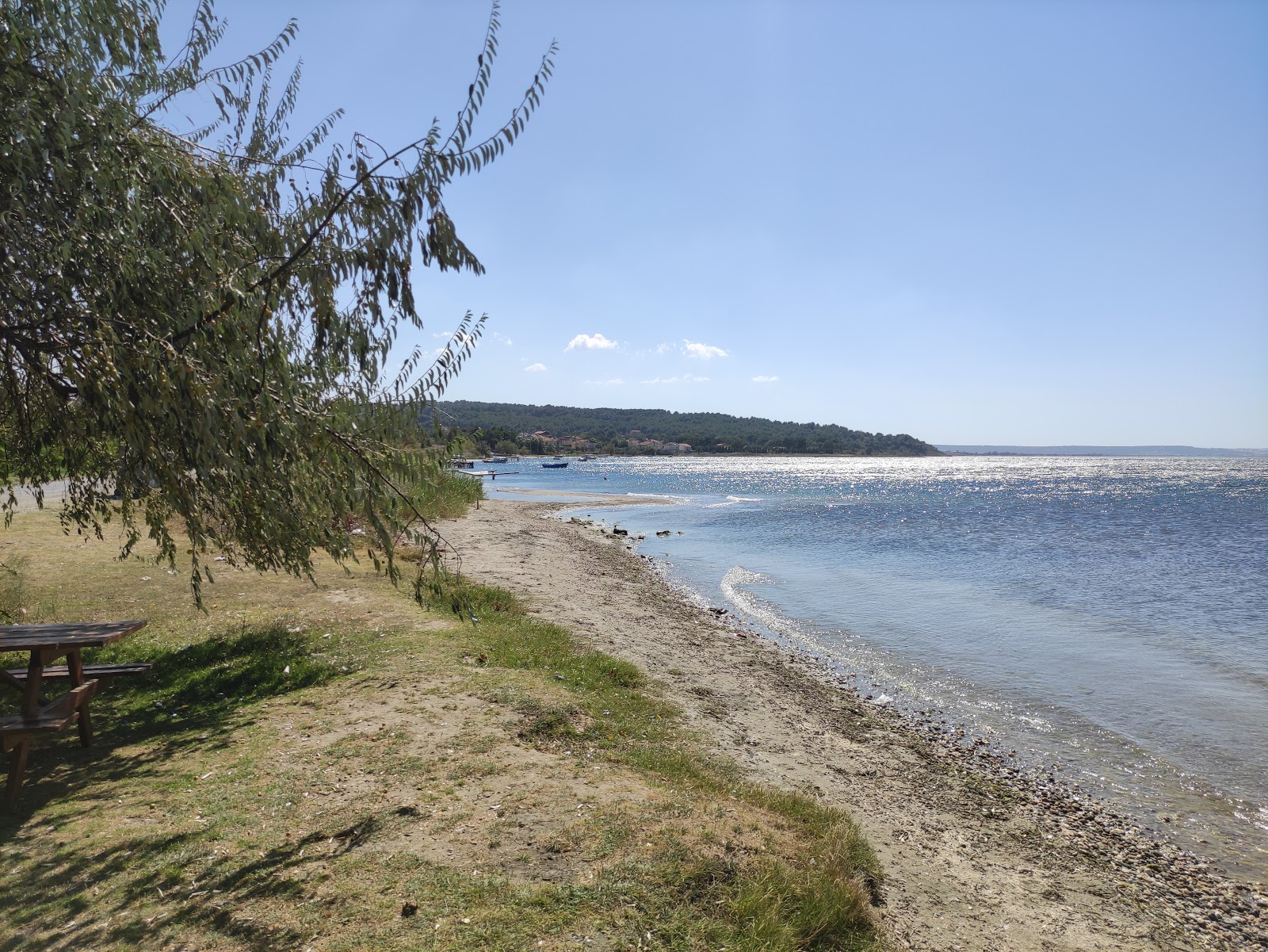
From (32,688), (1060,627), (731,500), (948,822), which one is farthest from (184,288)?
(731,500)

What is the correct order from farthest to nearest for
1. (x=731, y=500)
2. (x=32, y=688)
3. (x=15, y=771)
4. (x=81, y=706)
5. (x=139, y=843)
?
(x=731, y=500)
(x=81, y=706)
(x=32, y=688)
(x=15, y=771)
(x=139, y=843)

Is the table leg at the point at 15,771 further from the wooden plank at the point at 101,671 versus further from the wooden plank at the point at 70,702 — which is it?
the wooden plank at the point at 101,671

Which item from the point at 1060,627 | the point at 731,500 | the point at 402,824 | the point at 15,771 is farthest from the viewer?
the point at 731,500

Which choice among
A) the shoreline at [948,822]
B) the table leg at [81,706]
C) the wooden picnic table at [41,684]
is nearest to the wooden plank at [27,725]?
the wooden picnic table at [41,684]

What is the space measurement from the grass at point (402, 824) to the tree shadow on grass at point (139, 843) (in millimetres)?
22

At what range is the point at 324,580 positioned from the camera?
1495cm

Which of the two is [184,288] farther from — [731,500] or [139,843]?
[731,500]

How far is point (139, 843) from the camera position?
5121 mm

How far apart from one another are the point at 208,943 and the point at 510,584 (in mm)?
15370

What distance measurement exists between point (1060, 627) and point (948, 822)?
543 inches

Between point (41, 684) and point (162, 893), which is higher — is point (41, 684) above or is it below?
above

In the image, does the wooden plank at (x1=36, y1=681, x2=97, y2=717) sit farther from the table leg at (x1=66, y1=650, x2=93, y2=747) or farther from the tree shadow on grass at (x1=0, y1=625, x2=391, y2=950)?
the tree shadow on grass at (x1=0, y1=625, x2=391, y2=950)

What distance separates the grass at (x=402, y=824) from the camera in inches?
172

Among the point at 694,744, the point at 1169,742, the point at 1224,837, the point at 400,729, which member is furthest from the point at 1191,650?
the point at 400,729
